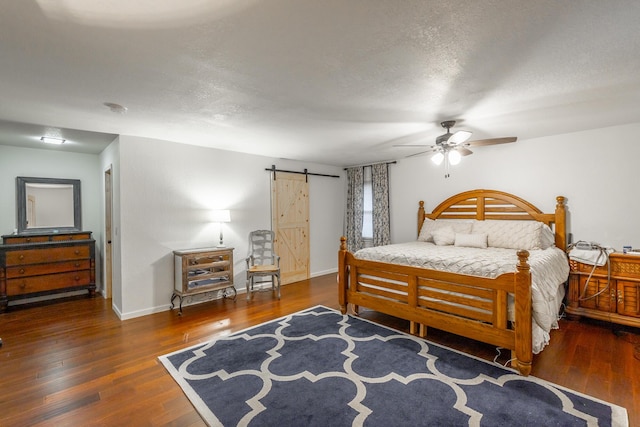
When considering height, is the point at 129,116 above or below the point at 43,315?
above

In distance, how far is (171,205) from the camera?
14.2ft

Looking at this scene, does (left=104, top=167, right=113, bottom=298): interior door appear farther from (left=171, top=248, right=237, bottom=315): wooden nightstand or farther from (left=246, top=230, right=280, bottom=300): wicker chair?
(left=246, top=230, right=280, bottom=300): wicker chair

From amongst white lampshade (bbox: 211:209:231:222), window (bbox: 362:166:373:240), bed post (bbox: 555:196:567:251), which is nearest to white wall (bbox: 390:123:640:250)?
bed post (bbox: 555:196:567:251)

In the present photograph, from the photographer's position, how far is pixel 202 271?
432cm

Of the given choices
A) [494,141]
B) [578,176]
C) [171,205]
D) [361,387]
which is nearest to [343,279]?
[361,387]

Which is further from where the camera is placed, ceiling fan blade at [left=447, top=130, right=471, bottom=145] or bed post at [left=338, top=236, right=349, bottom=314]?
bed post at [left=338, top=236, right=349, bottom=314]

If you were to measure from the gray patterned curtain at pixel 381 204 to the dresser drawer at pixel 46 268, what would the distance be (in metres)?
5.20

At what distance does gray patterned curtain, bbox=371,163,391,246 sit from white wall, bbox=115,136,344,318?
6.49 ft

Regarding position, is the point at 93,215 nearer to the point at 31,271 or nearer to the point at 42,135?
the point at 31,271

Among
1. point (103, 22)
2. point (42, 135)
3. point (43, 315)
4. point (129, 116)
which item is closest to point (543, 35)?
point (103, 22)

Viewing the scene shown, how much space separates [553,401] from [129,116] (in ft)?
14.8

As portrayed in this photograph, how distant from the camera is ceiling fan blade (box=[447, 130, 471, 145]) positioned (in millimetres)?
3051

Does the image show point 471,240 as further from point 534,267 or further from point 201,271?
point 201,271

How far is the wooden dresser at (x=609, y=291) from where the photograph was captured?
10.9 ft
